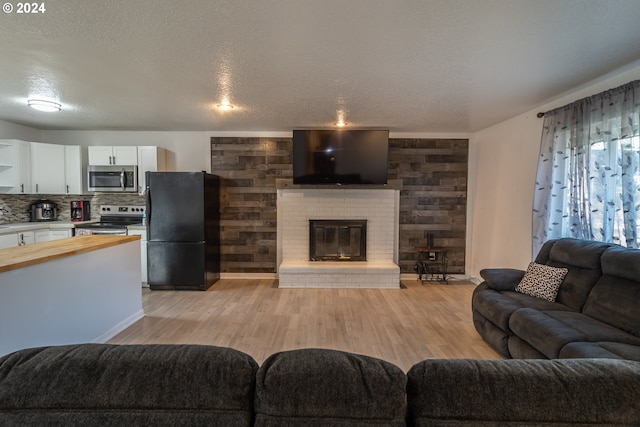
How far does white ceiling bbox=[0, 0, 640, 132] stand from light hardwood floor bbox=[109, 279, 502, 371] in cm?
252

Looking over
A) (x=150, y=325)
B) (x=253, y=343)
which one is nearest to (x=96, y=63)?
(x=150, y=325)

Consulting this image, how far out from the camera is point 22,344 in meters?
2.05

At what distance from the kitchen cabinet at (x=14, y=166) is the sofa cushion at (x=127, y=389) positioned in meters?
5.21

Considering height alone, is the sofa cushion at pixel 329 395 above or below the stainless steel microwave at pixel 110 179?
below

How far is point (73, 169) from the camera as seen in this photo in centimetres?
470

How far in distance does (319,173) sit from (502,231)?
2.86m

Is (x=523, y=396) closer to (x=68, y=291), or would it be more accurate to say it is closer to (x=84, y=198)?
(x=68, y=291)

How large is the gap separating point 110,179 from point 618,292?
627 centimetres

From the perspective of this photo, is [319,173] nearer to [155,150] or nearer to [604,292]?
[155,150]

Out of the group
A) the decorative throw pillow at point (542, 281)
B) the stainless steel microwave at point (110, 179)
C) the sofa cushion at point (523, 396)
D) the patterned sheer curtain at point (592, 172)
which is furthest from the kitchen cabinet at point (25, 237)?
the patterned sheer curtain at point (592, 172)

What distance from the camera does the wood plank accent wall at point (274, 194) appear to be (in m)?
4.96

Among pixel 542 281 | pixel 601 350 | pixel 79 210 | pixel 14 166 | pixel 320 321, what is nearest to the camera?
pixel 601 350

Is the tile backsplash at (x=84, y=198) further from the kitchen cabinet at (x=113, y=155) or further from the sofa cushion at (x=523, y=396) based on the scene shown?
the sofa cushion at (x=523, y=396)

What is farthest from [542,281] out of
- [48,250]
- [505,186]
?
[48,250]
